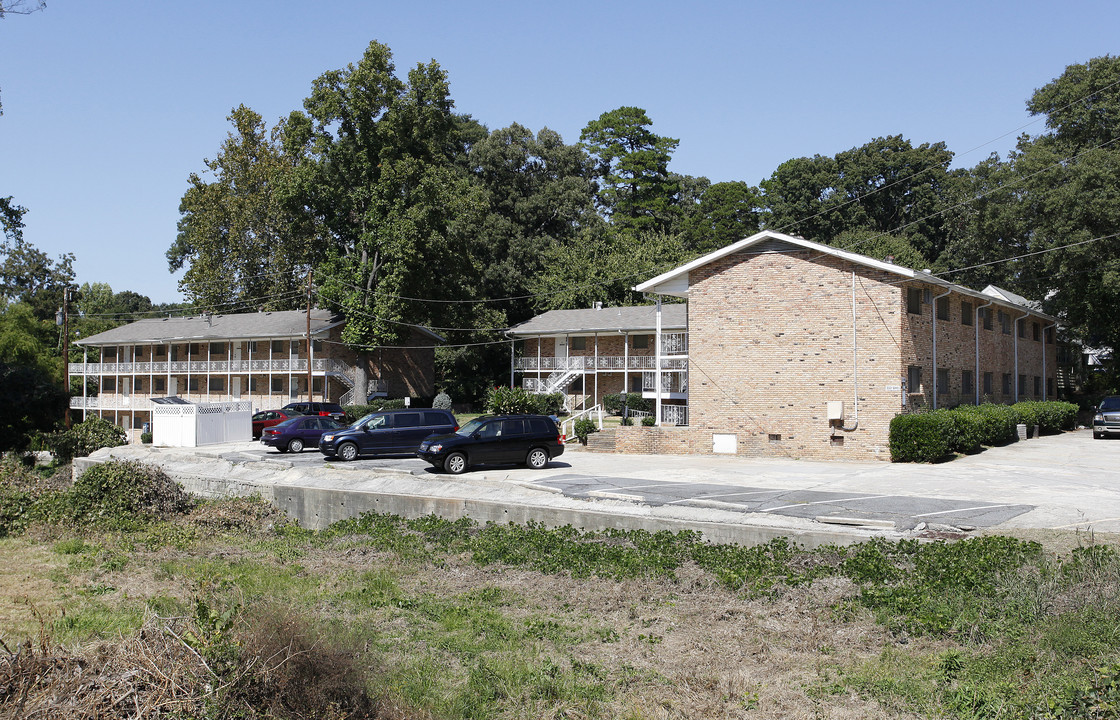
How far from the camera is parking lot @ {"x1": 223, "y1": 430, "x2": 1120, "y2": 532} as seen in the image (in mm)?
15312

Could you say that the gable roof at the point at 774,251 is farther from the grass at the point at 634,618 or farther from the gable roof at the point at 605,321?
the grass at the point at 634,618

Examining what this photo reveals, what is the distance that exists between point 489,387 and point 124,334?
2890cm

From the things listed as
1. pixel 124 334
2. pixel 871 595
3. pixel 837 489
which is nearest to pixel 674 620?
pixel 871 595

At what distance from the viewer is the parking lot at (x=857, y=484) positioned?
1531cm

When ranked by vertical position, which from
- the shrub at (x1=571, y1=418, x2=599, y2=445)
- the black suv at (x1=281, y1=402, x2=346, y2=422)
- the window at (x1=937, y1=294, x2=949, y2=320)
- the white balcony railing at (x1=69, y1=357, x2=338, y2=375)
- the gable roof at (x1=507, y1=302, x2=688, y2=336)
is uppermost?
the gable roof at (x1=507, y1=302, x2=688, y2=336)

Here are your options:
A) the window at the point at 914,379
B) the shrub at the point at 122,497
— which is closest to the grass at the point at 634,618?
the shrub at the point at 122,497

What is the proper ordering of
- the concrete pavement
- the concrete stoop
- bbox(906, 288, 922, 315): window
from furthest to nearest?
the concrete stoop
bbox(906, 288, 922, 315): window
the concrete pavement

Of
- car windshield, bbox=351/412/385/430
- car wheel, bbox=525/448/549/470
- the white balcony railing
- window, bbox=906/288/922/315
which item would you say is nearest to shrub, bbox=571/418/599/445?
car wheel, bbox=525/448/549/470

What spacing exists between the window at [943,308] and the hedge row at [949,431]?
3.70 m

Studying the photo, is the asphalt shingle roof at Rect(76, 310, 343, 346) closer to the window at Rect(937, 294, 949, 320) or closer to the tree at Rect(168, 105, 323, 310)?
the tree at Rect(168, 105, 323, 310)

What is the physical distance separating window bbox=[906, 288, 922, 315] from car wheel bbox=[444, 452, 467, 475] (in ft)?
53.2

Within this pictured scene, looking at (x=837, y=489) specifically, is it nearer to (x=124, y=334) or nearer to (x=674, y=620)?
(x=674, y=620)

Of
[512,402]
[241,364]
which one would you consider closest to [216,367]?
[241,364]

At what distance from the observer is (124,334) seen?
208 ft
